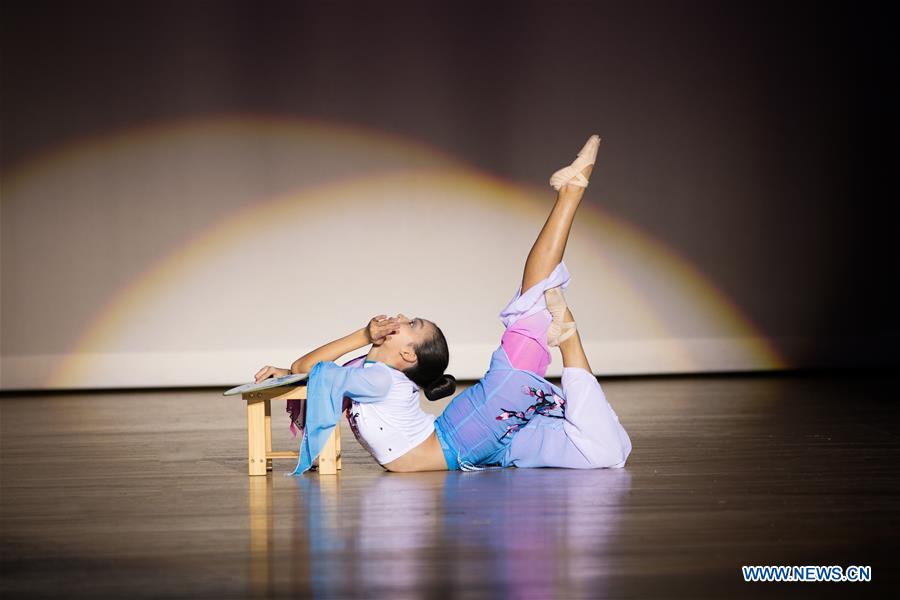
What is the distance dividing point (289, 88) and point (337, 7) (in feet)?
1.87

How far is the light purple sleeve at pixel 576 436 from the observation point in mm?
2822

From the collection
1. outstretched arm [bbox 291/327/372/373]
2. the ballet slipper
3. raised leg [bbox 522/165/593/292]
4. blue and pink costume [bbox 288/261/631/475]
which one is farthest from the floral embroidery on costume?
the ballet slipper

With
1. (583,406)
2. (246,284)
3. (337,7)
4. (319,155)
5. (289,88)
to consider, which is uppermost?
(337,7)

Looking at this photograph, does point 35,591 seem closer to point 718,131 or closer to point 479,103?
point 479,103

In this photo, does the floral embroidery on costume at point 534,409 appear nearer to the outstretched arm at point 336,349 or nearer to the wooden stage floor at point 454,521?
the wooden stage floor at point 454,521

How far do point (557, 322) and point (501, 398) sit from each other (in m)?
0.26

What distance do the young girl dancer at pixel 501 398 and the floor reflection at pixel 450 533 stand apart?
0.07 metres

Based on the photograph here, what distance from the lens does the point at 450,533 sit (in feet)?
6.98

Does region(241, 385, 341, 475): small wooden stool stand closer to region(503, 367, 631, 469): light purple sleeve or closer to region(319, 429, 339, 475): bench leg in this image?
region(319, 429, 339, 475): bench leg

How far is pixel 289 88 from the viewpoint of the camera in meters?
6.32

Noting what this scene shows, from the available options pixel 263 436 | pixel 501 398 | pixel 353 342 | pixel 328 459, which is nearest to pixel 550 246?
pixel 501 398

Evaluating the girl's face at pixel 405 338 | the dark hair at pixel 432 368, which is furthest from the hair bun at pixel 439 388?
the girl's face at pixel 405 338

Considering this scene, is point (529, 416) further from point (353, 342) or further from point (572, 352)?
point (353, 342)

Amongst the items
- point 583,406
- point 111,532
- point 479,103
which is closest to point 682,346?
point 479,103
